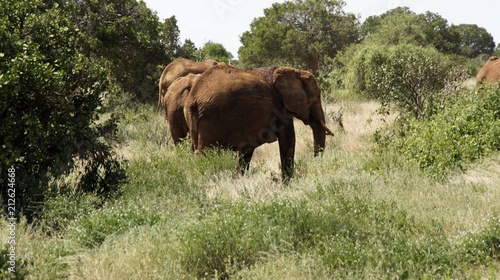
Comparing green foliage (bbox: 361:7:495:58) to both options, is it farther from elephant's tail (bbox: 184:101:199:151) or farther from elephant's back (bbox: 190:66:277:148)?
elephant's tail (bbox: 184:101:199:151)

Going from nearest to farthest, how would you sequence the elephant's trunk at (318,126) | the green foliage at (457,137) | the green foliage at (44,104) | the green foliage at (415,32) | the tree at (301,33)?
the green foliage at (44,104)
the green foliage at (457,137)
the elephant's trunk at (318,126)
the green foliage at (415,32)
the tree at (301,33)

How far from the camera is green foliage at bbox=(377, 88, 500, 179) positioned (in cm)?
784

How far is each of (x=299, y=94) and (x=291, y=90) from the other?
6.4 inches

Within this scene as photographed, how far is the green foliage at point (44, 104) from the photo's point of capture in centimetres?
658

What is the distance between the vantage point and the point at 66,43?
25.1 ft

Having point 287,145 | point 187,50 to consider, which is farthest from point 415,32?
point 287,145

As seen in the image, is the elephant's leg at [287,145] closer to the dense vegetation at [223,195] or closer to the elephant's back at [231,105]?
the dense vegetation at [223,195]

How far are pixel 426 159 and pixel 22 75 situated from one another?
575 centimetres

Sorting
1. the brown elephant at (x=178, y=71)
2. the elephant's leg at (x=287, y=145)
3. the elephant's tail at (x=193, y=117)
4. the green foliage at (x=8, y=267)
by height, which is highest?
the brown elephant at (x=178, y=71)

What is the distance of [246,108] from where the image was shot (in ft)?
28.9

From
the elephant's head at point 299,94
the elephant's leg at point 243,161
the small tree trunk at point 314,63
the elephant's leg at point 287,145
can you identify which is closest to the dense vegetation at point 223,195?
the elephant's leg at point 287,145

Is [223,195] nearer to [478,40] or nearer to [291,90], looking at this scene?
[291,90]

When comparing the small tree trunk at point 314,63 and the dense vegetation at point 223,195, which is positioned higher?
the small tree trunk at point 314,63

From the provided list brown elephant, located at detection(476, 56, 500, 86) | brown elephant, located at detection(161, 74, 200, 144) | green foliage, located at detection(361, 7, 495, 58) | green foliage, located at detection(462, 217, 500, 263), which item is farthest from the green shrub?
green foliage, located at detection(361, 7, 495, 58)
